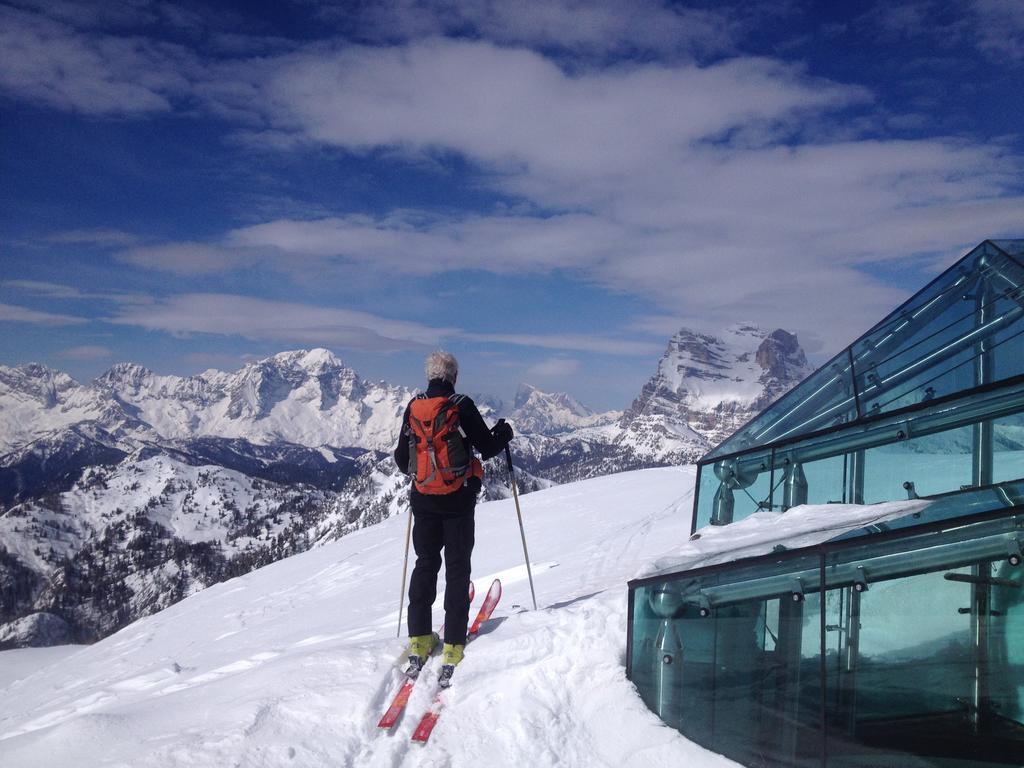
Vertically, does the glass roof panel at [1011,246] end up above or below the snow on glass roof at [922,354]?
above

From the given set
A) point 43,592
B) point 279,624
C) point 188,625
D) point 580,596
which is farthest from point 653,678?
point 43,592

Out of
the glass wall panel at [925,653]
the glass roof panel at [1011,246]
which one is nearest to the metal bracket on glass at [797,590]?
the glass wall panel at [925,653]

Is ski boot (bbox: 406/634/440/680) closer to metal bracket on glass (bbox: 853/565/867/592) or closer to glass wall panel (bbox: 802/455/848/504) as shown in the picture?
metal bracket on glass (bbox: 853/565/867/592)

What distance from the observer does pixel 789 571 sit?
480 cm

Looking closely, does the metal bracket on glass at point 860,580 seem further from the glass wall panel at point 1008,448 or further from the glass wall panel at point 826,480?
the glass wall panel at point 826,480

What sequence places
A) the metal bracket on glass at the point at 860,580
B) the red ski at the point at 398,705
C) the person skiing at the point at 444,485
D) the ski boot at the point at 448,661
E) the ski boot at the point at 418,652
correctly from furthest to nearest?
1. the person skiing at the point at 444,485
2. the ski boot at the point at 418,652
3. the ski boot at the point at 448,661
4. the red ski at the point at 398,705
5. the metal bracket on glass at the point at 860,580

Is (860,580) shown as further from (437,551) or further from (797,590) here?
(437,551)

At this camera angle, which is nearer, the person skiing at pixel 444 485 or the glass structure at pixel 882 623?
the glass structure at pixel 882 623

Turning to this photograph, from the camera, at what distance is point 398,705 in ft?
18.5

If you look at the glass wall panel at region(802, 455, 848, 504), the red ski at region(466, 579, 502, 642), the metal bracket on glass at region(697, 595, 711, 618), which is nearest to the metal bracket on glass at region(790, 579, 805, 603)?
the metal bracket on glass at region(697, 595, 711, 618)

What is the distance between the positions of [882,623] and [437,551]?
13.0 ft

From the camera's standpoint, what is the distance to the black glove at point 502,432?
22.3 ft

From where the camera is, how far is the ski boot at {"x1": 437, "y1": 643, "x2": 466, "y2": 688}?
19.8 ft

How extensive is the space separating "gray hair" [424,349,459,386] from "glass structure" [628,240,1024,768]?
2.62m
